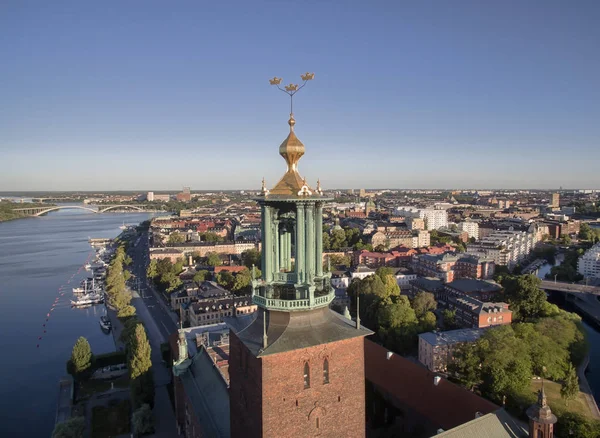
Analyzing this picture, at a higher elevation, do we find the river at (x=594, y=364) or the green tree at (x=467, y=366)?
the green tree at (x=467, y=366)

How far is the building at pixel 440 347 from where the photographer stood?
37.6m

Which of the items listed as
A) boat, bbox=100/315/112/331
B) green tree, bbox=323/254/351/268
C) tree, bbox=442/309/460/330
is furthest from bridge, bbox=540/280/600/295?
boat, bbox=100/315/112/331

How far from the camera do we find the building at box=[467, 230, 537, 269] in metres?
84.2

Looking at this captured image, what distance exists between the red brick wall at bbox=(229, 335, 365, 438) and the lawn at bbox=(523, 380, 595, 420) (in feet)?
77.0

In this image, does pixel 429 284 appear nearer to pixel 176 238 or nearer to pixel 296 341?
pixel 296 341

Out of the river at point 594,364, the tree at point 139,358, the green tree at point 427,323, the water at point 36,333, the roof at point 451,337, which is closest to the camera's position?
the tree at point 139,358

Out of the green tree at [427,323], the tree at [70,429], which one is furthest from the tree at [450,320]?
the tree at [70,429]

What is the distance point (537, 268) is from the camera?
88.2 metres

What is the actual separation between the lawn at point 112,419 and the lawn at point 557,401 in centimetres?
2783

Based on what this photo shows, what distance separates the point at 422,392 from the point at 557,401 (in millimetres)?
12734

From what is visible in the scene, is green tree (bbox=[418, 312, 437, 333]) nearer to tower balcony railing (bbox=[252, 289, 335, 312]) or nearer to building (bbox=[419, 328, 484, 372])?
building (bbox=[419, 328, 484, 372])

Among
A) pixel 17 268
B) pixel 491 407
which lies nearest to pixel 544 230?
pixel 491 407

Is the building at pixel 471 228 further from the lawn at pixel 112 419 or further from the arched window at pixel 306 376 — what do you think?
the arched window at pixel 306 376

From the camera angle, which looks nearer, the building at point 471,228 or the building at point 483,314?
the building at point 483,314
